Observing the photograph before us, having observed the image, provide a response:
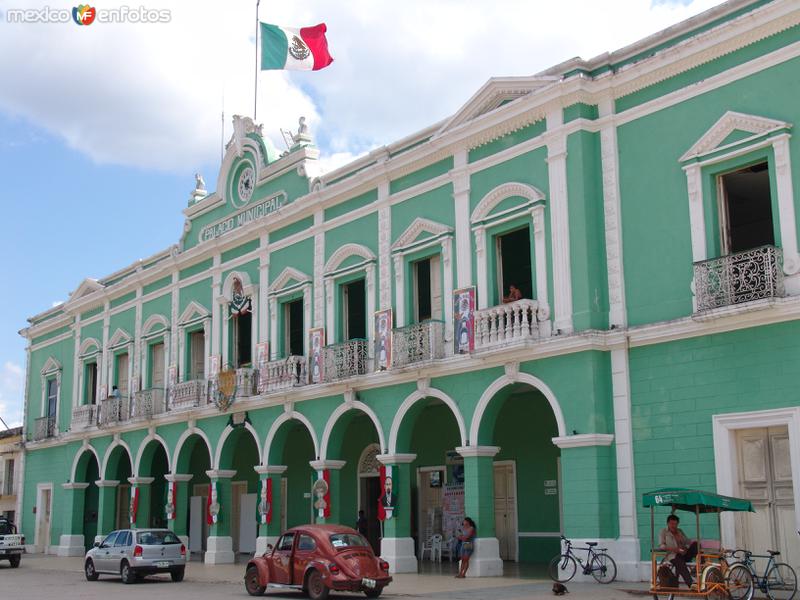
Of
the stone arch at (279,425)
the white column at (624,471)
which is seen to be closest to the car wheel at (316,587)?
the white column at (624,471)

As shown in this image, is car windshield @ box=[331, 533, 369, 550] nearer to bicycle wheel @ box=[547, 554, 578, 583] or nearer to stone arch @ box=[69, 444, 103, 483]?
bicycle wheel @ box=[547, 554, 578, 583]

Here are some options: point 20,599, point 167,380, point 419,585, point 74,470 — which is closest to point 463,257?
point 419,585

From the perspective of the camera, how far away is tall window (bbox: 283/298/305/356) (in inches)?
952

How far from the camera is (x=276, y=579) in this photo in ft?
53.0

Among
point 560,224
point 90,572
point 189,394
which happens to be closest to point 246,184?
point 189,394

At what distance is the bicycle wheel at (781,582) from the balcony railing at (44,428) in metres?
26.3

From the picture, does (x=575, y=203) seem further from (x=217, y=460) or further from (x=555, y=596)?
(x=217, y=460)

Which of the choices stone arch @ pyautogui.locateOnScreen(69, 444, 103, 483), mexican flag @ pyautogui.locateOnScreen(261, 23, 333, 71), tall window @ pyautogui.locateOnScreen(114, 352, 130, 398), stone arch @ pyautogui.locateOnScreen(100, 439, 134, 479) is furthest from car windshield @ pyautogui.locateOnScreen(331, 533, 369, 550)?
stone arch @ pyautogui.locateOnScreen(69, 444, 103, 483)

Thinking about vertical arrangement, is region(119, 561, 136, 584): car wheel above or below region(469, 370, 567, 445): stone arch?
below

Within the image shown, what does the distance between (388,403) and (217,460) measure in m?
6.80

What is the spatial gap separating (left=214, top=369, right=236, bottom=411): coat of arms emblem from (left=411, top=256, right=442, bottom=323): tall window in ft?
20.5

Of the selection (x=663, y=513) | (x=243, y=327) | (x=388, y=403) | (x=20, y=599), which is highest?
(x=243, y=327)

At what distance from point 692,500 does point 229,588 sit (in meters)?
9.19

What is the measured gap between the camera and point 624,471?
53.0 feet
